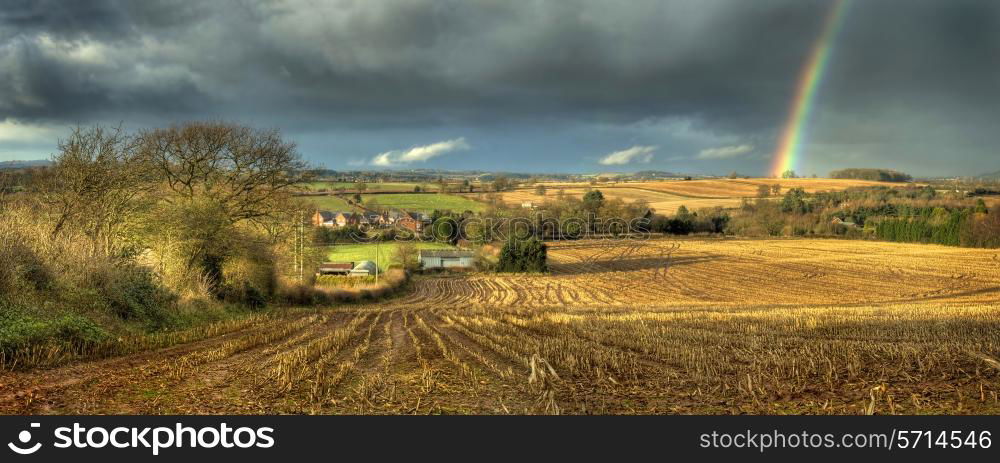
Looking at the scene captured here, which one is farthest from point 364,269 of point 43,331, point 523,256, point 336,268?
point 43,331

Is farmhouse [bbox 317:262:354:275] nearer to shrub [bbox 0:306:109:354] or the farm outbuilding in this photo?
the farm outbuilding

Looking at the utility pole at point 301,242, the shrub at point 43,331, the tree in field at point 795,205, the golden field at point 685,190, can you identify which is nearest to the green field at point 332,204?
the golden field at point 685,190

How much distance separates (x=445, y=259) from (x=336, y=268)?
16.5 m

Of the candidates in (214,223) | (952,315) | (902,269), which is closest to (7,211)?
(214,223)

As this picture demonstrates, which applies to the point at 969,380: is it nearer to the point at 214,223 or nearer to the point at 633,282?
the point at 214,223

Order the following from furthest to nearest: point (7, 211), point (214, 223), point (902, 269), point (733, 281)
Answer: point (902, 269), point (733, 281), point (214, 223), point (7, 211)

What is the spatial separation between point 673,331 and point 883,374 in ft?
27.1

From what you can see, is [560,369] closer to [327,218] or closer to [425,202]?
[327,218]

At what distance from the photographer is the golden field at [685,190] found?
110250mm

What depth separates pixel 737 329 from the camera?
19703 millimetres

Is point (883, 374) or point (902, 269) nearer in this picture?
point (883, 374)

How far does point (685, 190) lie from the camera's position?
12725 centimetres

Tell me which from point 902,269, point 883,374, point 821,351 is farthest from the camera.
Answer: point 902,269

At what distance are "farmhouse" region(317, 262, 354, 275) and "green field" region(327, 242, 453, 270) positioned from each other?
2896 mm
